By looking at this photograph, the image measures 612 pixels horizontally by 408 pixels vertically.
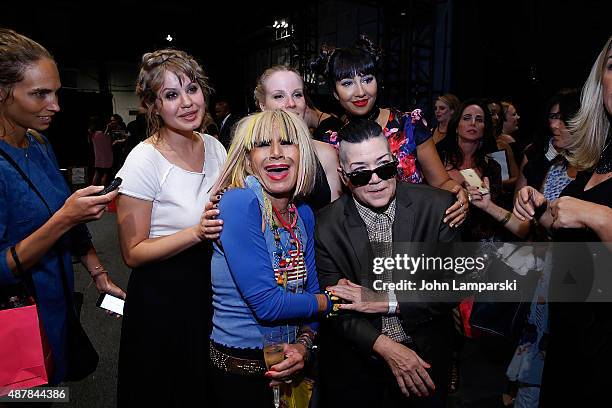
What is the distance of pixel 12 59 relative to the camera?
1.64 meters

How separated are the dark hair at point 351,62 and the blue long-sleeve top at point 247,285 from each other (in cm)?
113

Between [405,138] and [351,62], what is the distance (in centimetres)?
54

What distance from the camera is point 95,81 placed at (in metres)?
20.3

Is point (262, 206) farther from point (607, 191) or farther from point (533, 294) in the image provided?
point (533, 294)

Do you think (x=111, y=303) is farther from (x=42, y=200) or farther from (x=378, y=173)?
(x=378, y=173)

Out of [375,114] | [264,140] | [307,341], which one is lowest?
[307,341]

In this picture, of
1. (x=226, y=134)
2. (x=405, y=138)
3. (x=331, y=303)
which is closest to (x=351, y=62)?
(x=405, y=138)

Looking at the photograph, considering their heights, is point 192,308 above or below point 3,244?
below

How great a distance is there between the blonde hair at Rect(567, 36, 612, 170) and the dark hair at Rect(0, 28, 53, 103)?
88.8 inches

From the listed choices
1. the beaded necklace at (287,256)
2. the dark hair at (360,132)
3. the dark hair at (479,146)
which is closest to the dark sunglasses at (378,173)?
the dark hair at (360,132)

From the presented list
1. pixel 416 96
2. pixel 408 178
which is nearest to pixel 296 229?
pixel 408 178

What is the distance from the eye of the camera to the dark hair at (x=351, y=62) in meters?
2.41

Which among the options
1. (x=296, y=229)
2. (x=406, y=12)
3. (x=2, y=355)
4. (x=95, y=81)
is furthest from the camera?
(x=95, y=81)

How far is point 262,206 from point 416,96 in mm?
10734
